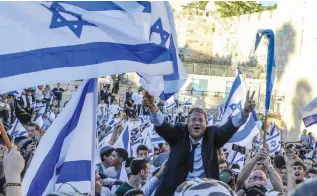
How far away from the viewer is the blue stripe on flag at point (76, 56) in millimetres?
5207

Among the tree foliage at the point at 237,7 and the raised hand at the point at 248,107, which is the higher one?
the tree foliage at the point at 237,7

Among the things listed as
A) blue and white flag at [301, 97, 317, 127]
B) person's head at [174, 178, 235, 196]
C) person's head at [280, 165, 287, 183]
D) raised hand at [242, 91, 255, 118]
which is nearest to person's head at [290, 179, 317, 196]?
person's head at [174, 178, 235, 196]

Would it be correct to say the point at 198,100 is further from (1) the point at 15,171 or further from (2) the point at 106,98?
(1) the point at 15,171

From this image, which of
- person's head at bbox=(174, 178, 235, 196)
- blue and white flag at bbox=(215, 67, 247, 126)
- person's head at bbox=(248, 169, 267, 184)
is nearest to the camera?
person's head at bbox=(174, 178, 235, 196)

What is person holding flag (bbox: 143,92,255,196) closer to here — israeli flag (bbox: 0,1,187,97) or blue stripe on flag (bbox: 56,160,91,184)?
israeli flag (bbox: 0,1,187,97)

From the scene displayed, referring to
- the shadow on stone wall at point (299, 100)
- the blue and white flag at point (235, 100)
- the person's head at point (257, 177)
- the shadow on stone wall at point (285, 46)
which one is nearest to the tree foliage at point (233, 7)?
the shadow on stone wall at point (285, 46)

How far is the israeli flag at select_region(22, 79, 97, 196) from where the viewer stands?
5301 mm

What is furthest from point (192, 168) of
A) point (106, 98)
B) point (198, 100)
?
point (198, 100)

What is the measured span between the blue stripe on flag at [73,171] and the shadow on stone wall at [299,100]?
33481mm

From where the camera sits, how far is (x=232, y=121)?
6.58 metres

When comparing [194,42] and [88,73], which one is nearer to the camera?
[88,73]

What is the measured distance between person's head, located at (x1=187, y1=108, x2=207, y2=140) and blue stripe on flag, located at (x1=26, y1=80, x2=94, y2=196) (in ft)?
3.49

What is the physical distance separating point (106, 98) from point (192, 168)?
26549 mm

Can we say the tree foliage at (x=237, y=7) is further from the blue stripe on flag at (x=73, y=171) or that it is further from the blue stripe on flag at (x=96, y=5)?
the blue stripe on flag at (x=73, y=171)
